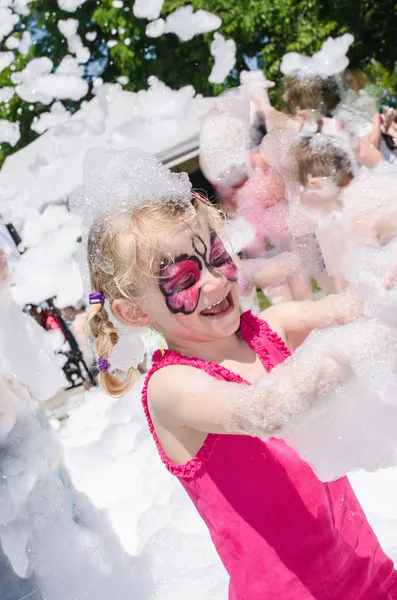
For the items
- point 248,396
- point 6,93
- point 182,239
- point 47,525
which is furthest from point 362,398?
point 6,93

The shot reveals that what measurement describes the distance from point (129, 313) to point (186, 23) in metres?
9.81

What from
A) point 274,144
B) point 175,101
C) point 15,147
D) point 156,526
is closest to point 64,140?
point 175,101

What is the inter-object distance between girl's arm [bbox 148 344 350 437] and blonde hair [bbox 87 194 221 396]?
204 millimetres

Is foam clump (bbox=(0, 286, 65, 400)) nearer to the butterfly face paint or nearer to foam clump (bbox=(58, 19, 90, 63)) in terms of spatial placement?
the butterfly face paint

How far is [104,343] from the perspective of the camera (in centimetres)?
157

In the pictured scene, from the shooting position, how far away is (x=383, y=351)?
1134 mm

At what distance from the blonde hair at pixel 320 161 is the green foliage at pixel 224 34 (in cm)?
758

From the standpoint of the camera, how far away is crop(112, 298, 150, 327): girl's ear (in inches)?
58.4

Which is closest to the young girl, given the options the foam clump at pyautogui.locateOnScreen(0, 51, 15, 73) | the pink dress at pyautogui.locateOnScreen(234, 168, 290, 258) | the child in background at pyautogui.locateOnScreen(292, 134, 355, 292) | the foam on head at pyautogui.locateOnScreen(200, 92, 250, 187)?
the child in background at pyautogui.locateOnScreen(292, 134, 355, 292)

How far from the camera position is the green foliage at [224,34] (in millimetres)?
10703

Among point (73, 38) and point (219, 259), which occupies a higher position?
point (219, 259)

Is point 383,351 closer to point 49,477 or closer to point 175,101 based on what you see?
point 49,477

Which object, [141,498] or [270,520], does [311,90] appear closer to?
[141,498]

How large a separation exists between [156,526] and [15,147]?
9074mm
